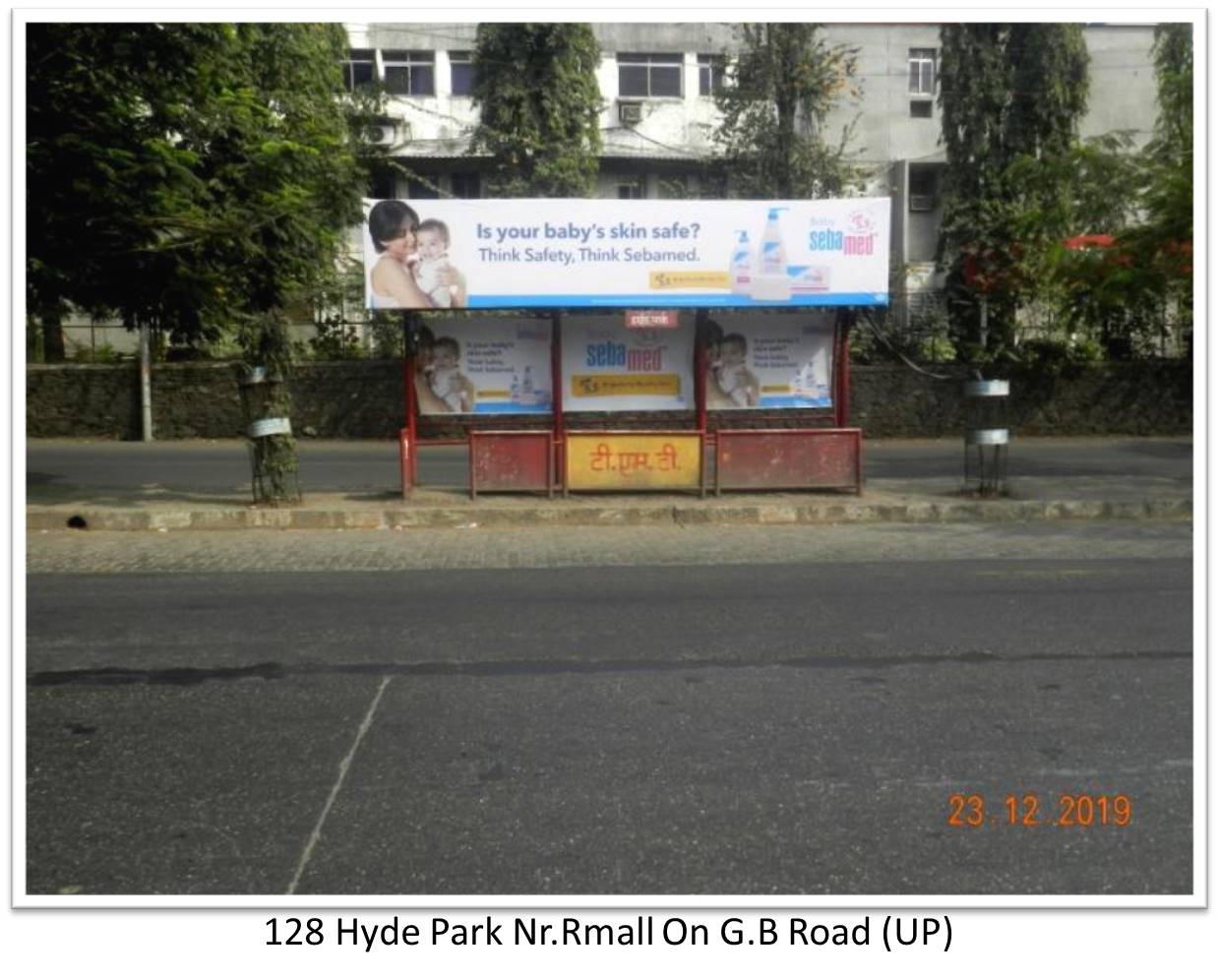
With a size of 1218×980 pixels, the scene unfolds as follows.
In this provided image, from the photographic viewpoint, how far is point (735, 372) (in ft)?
52.6

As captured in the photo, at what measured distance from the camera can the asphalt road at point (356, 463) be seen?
17.2 metres

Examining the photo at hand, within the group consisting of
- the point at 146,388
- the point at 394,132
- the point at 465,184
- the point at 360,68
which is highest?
the point at 360,68

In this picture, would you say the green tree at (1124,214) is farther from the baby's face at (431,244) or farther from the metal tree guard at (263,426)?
the metal tree guard at (263,426)

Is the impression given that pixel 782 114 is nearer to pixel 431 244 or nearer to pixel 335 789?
pixel 431 244

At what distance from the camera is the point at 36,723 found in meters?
5.98

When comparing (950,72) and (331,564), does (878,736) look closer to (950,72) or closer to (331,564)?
(331,564)

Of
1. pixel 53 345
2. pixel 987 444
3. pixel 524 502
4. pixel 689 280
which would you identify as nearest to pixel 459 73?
pixel 53 345

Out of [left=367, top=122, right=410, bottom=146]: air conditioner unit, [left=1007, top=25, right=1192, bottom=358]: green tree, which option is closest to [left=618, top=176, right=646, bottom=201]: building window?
[left=367, top=122, right=410, bottom=146]: air conditioner unit

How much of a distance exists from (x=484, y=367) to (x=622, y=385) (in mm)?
1692

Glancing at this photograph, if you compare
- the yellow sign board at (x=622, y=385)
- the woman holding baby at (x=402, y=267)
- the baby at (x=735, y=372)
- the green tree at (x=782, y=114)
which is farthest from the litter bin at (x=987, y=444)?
the green tree at (x=782, y=114)

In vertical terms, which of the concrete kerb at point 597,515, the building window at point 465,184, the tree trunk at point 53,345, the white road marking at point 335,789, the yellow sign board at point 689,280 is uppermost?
the building window at point 465,184

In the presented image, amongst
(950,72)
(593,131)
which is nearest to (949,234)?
(950,72)

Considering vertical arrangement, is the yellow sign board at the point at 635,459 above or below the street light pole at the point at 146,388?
below

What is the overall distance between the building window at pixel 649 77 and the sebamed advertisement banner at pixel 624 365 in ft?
70.6
